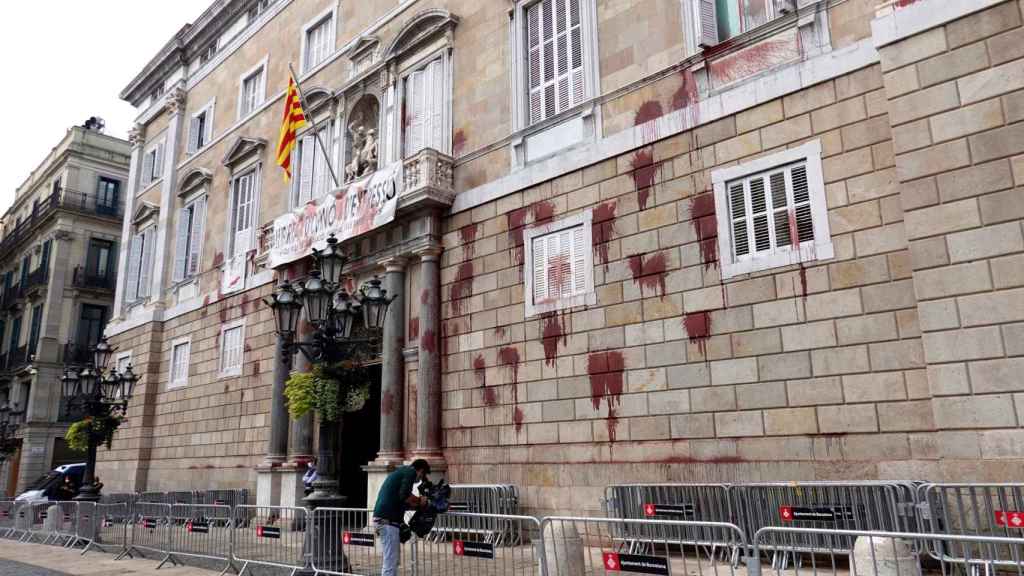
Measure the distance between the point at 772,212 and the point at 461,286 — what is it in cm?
636

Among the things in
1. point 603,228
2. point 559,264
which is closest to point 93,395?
point 559,264

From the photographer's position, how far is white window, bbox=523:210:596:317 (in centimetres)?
1274

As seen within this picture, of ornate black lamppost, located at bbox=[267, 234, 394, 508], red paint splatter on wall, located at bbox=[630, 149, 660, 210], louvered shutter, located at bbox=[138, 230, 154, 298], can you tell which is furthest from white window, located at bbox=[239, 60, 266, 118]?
red paint splatter on wall, located at bbox=[630, 149, 660, 210]

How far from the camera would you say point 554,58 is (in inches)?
566

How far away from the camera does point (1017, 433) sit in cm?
780

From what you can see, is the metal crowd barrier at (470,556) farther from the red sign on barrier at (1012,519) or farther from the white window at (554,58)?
the white window at (554,58)

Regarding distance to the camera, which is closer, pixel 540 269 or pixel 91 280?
pixel 540 269

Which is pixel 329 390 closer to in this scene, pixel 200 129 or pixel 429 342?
pixel 429 342

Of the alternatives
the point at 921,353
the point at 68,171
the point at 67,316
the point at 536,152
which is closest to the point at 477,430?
the point at 536,152

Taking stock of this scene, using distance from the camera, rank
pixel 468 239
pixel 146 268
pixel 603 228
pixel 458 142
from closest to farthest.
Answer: pixel 603 228
pixel 468 239
pixel 458 142
pixel 146 268

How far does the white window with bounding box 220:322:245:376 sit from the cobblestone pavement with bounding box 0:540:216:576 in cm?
631

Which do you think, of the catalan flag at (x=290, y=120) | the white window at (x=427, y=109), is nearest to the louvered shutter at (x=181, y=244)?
the catalan flag at (x=290, y=120)

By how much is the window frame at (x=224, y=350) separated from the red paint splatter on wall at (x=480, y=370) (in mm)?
9154

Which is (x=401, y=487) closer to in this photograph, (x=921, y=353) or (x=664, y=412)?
(x=664, y=412)
